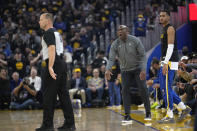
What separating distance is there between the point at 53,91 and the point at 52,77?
303 mm

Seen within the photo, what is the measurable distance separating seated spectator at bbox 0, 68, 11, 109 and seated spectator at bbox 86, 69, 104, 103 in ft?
8.69

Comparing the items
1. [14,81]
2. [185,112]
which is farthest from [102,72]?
[185,112]

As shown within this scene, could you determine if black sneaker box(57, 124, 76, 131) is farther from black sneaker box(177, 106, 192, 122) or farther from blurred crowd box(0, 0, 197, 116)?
black sneaker box(177, 106, 192, 122)

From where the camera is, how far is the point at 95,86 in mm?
12211

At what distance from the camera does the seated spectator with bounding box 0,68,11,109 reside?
11.6 meters

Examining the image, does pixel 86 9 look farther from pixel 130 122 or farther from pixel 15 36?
pixel 130 122

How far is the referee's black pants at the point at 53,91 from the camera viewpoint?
20.0ft

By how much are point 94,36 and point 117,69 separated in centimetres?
390

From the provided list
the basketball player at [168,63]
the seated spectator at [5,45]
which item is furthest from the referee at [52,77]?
the seated spectator at [5,45]

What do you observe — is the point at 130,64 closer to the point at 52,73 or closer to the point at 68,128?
the point at 68,128

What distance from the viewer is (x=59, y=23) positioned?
56.0 ft

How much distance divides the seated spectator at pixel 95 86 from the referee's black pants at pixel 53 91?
5.75 metres

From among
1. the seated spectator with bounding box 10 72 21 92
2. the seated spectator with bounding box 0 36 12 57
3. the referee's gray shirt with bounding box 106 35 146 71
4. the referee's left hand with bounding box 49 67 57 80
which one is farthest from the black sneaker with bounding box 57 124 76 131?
the seated spectator with bounding box 0 36 12 57

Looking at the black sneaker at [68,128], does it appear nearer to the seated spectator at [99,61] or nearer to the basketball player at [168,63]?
the basketball player at [168,63]
